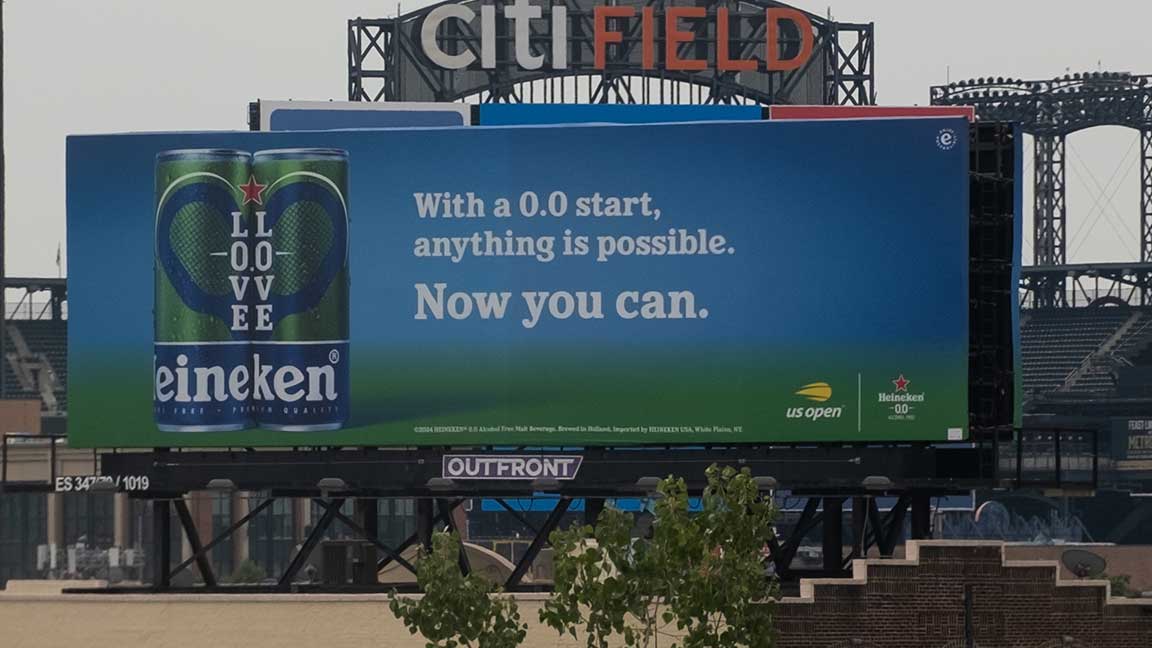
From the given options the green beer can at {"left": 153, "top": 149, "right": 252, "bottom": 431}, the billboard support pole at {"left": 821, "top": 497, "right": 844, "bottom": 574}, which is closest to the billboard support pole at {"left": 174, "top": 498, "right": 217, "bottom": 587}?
the green beer can at {"left": 153, "top": 149, "right": 252, "bottom": 431}

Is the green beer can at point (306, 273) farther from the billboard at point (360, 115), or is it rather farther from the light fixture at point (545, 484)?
the billboard at point (360, 115)

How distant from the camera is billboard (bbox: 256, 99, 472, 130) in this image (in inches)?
2506

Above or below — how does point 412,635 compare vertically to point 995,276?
below

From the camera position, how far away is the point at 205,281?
39.1 m

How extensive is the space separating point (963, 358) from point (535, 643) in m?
7.41

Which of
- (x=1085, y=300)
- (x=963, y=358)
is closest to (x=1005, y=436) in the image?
(x=963, y=358)

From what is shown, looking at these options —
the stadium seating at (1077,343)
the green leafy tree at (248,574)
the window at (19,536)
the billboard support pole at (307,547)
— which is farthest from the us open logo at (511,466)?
the stadium seating at (1077,343)

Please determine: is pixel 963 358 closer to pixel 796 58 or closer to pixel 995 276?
pixel 995 276

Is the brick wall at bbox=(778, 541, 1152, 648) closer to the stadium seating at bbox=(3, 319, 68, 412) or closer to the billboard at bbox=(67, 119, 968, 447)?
the billboard at bbox=(67, 119, 968, 447)

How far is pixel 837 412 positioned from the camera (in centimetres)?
3809

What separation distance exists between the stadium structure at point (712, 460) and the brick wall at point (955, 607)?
2.83m

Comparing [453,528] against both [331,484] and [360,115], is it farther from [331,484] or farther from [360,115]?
[360,115]

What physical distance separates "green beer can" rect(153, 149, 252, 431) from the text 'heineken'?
0.05 feet

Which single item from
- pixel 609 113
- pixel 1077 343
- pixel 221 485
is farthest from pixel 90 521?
pixel 221 485
